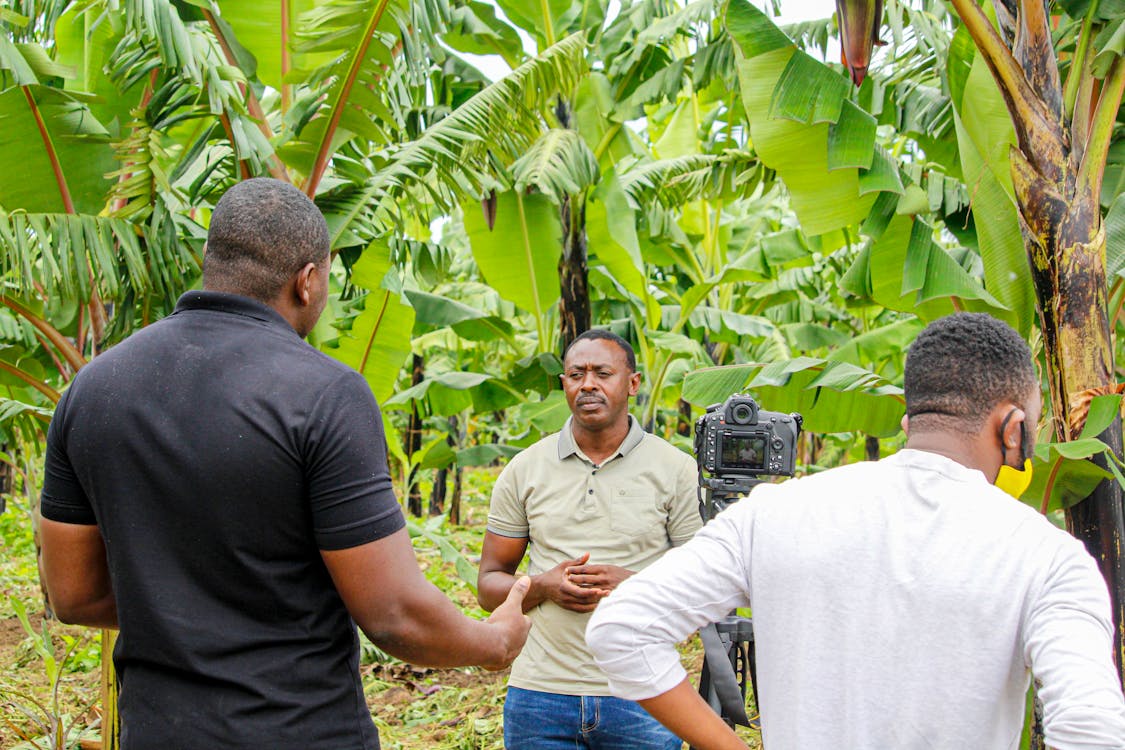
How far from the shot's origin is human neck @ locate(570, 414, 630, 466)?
306 centimetres

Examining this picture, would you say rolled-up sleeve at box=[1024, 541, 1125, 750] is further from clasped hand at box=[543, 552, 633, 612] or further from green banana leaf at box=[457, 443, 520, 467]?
green banana leaf at box=[457, 443, 520, 467]

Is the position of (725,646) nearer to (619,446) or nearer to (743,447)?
(743,447)

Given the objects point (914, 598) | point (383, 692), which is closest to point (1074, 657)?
point (914, 598)

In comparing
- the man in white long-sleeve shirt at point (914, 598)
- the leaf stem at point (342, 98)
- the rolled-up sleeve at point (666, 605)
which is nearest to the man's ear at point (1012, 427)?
the man in white long-sleeve shirt at point (914, 598)

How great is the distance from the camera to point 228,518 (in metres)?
1.65

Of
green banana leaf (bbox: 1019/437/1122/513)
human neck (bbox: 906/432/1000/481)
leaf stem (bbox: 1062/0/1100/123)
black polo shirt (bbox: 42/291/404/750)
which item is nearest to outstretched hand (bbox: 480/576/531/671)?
black polo shirt (bbox: 42/291/404/750)

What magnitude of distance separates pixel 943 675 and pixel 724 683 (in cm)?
78

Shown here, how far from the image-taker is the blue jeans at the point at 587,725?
2.75 m

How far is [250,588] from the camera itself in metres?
1.67

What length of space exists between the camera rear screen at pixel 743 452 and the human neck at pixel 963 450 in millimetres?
824

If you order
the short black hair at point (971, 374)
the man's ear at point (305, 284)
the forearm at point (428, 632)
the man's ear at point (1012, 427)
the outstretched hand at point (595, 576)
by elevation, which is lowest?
the outstretched hand at point (595, 576)

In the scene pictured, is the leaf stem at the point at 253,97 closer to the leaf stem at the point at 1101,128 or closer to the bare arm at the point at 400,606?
the bare arm at the point at 400,606

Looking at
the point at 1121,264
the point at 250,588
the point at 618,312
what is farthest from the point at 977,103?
the point at 618,312

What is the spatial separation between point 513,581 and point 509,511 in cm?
23
